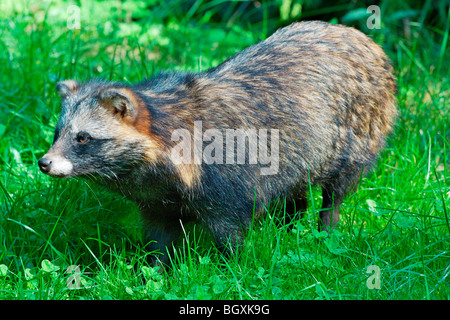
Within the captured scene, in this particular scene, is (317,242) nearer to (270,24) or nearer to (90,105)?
(90,105)

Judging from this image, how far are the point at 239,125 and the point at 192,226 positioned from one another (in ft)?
2.49

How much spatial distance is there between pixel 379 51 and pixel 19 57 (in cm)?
337

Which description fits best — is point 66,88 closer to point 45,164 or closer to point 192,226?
point 45,164

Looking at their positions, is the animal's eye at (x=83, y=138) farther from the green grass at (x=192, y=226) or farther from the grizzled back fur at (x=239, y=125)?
the green grass at (x=192, y=226)

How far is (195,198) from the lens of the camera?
3795 millimetres

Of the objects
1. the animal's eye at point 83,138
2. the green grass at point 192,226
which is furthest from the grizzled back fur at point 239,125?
the green grass at point 192,226

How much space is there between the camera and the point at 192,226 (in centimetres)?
414

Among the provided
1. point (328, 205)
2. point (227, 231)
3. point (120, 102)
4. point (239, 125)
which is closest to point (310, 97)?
point (239, 125)

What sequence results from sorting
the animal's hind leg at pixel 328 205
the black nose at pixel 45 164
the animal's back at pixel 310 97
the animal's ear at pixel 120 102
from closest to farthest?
the black nose at pixel 45 164
the animal's ear at pixel 120 102
the animal's back at pixel 310 97
the animal's hind leg at pixel 328 205

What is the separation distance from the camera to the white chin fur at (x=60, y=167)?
3.44 metres

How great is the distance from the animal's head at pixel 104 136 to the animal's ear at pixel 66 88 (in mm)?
161

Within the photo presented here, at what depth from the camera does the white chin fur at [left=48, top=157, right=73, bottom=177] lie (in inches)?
135

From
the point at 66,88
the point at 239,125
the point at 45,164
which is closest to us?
the point at 45,164
